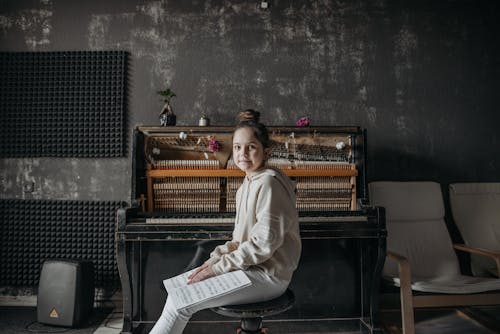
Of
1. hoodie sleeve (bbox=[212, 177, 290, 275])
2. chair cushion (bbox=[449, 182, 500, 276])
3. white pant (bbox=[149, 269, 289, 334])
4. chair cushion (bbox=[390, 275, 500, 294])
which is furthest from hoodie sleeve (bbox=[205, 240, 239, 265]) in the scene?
chair cushion (bbox=[449, 182, 500, 276])

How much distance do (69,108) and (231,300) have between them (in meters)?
3.10

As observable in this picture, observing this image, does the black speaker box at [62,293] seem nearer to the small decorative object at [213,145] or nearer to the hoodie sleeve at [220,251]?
the small decorative object at [213,145]

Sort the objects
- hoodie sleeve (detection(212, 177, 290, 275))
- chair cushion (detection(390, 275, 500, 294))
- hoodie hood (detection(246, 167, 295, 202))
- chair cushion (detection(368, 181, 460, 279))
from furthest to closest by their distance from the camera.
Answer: chair cushion (detection(368, 181, 460, 279)), chair cushion (detection(390, 275, 500, 294)), hoodie hood (detection(246, 167, 295, 202)), hoodie sleeve (detection(212, 177, 290, 275))

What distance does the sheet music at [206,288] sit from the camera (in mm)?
1673

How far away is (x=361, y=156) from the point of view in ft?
10.5

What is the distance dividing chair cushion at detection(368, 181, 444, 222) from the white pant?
6.47ft

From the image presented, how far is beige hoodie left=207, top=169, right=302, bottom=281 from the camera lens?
1795 millimetres

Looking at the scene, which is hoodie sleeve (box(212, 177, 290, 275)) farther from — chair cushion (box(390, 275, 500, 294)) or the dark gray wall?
the dark gray wall

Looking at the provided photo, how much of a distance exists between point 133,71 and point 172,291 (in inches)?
113

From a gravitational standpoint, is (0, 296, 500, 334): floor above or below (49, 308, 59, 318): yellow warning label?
below

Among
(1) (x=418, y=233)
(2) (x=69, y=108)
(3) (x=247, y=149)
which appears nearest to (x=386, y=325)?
(1) (x=418, y=233)

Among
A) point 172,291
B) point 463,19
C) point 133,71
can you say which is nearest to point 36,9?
point 133,71

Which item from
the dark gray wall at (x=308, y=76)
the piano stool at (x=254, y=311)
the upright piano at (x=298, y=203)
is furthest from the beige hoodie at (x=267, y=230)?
the dark gray wall at (x=308, y=76)

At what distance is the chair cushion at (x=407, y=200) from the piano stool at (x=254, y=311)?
1942mm
